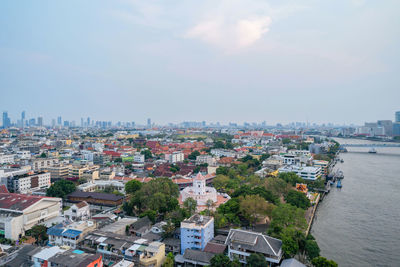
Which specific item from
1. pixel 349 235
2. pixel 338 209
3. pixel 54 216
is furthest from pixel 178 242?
pixel 338 209

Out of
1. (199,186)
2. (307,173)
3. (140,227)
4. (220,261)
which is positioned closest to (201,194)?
(199,186)

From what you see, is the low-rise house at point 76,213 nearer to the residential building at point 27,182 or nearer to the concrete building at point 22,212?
the concrete building at point 22,212

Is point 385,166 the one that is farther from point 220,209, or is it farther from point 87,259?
point 87,259

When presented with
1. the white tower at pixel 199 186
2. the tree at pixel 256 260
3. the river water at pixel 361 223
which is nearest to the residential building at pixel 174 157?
the white tower at pixel 199 186

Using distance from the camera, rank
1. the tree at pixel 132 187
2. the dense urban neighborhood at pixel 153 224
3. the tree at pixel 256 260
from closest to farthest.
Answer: the tree at pixel 256 260, the dense urban neighborhood at pixel 153 224, the tree at pixel 132 187

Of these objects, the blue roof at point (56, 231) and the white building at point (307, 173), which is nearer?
the blue roof at point (56, 231)
